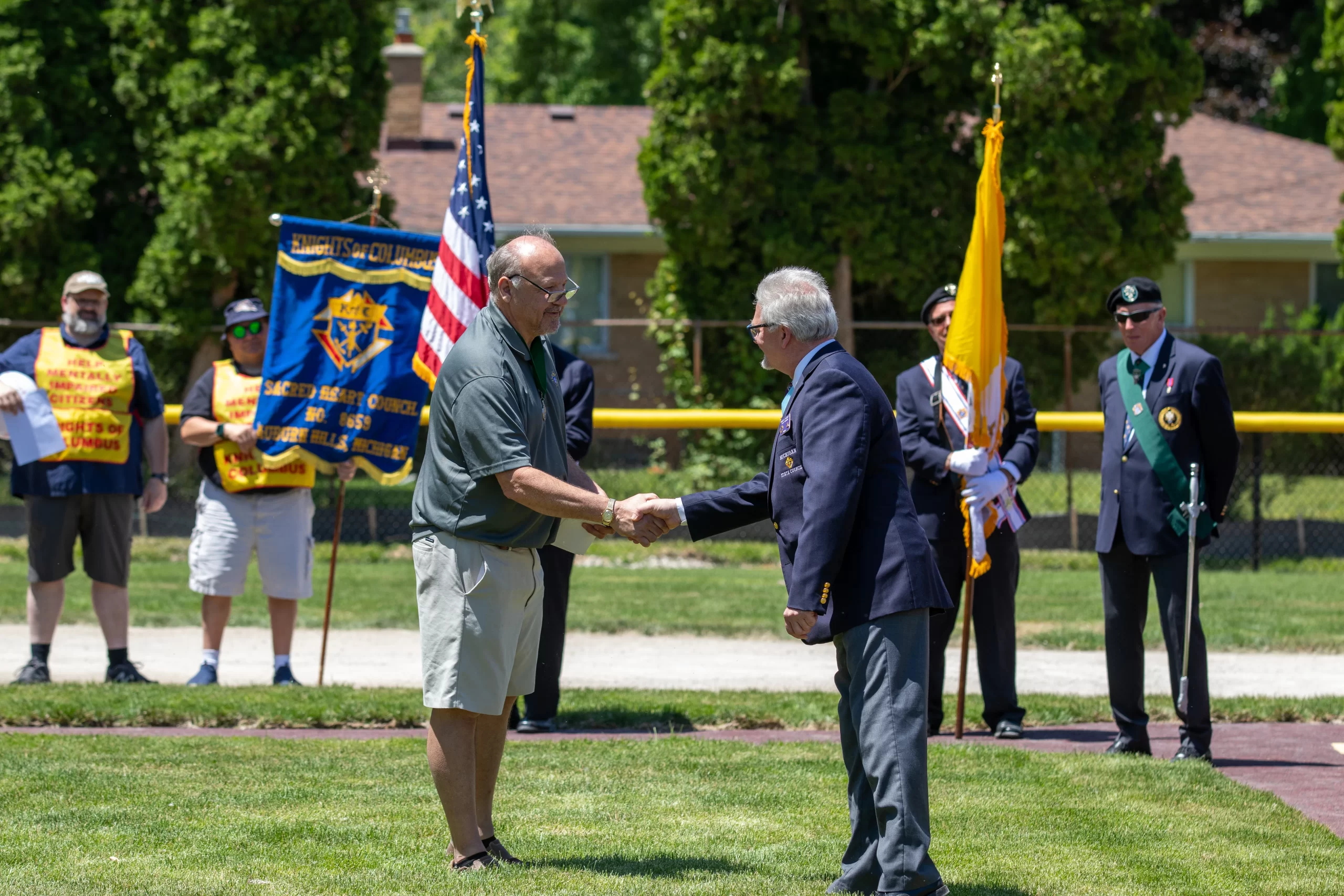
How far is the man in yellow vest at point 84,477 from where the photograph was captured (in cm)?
938

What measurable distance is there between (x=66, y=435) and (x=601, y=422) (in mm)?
5738

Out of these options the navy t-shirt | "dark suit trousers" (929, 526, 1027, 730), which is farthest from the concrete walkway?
"dark suit trousers" (929, 526, 1027, 730)

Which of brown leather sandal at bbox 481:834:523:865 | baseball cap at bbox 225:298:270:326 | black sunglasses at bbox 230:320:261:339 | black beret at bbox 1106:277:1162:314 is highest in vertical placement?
black beret at bbox 1106:277:1162:314

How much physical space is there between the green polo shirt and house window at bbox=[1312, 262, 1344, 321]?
24604 millimetres

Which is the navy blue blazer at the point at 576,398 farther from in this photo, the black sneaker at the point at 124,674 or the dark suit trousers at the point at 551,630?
the black sneaker at the point at 124,674

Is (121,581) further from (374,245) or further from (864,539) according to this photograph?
(864,539)

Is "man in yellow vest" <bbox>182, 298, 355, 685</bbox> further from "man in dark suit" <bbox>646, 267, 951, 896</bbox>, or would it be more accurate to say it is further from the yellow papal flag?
"man in dark suit" <bbox>646, 267, 951, 896</bbox>

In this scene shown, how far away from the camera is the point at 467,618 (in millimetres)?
5301

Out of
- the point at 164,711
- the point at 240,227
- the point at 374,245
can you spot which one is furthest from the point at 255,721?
the point at 240,227

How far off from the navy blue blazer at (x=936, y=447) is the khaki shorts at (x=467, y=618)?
3304 millimetres

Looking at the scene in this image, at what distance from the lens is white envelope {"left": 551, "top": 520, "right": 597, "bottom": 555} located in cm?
588

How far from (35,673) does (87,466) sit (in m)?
1.27

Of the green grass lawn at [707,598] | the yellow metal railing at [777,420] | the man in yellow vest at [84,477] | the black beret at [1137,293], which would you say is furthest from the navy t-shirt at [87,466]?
the black beret at [1137,293]

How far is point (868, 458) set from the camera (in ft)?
16.6
